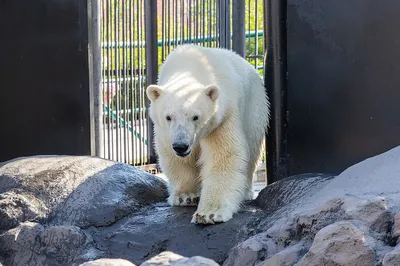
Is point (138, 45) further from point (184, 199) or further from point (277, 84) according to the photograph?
point (184, 199)

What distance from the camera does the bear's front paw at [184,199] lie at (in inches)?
220

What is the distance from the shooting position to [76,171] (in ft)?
18.6

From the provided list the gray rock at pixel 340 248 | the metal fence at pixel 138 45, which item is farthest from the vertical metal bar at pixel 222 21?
the gray rock at pixel 340 248

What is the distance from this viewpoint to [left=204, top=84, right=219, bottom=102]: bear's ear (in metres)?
5.33

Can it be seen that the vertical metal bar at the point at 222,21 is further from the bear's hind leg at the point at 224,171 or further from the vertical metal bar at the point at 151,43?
the bear's hind leg at the point at 224,171

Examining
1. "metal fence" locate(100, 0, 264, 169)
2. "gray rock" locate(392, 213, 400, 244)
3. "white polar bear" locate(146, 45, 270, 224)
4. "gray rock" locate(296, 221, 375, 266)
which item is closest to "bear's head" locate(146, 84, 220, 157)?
"white polar bear" locate(146, 45, 270, 224)

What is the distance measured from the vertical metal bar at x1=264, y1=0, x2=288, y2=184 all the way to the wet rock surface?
74cm

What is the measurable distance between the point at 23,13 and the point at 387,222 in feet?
13.0

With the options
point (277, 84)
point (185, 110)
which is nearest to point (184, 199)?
point (185, 110)

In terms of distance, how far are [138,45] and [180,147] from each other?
3862 mm

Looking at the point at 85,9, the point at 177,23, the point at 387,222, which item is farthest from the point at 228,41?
the point at 387,222

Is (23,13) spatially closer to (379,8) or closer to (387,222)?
(379,8)

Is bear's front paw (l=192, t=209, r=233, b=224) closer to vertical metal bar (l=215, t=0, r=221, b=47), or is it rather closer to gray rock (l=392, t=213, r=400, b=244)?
gray rock (l=392, t=213, r=400, b=244)

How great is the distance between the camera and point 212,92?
5.36 m
